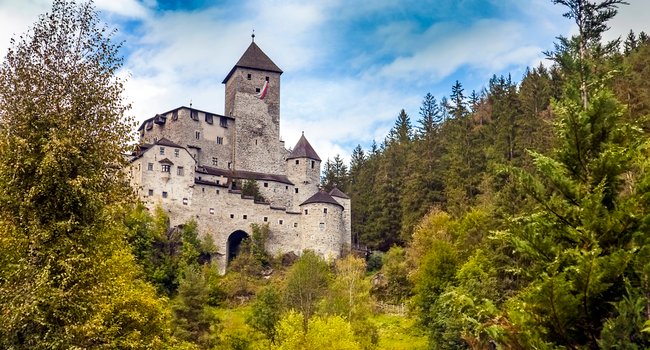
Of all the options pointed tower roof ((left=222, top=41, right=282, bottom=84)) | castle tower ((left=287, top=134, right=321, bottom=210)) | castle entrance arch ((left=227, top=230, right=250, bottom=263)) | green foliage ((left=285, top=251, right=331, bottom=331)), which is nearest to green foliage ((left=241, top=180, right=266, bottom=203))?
castle entrance arch ((left=227, top=230, right=250, bottom=263))

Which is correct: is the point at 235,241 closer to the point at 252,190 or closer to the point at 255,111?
the point at 252,190

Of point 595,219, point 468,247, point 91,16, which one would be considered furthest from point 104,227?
point 468,247

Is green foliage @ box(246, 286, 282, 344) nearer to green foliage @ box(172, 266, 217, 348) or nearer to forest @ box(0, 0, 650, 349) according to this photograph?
green foliage @ box(172, 266, 217, 348)

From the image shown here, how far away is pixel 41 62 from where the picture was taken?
17.4 meters

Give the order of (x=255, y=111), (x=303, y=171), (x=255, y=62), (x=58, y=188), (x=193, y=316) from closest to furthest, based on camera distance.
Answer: (x=58, y=188) < (x=193, y=316) < (x=303, y=171) < (x=255, y=111) < (x=255, y=62)

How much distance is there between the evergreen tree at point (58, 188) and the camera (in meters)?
15.7

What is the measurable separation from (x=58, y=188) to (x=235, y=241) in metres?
52.9

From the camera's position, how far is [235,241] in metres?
68.8

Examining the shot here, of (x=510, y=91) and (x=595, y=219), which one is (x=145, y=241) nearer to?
(x=510, y=91)

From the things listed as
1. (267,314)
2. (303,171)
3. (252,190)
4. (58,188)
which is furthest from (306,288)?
(58,188)

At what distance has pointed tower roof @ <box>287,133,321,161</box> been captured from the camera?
7562 cm

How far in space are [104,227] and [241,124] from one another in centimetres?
6193

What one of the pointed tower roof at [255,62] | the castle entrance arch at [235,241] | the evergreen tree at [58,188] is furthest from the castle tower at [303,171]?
the evergreen tree at [58,188]

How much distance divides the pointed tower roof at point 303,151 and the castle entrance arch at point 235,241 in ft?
39.8
